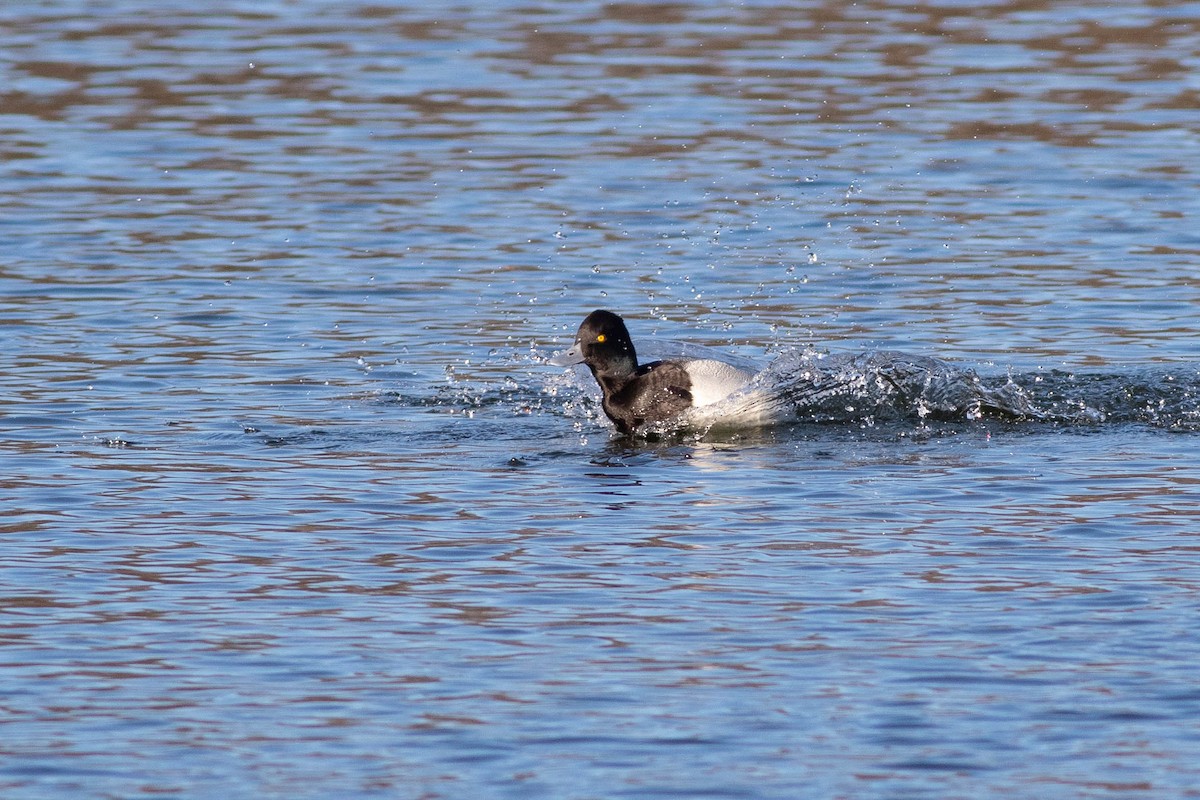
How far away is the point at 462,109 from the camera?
21484mm

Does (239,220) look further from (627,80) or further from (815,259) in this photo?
(627,80)

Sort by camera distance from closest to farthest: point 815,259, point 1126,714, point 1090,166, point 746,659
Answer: point 1126,714
point 746,659
point 815,259
point 1090,166

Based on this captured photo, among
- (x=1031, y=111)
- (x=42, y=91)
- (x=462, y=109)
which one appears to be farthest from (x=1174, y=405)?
(x=42, y=91)

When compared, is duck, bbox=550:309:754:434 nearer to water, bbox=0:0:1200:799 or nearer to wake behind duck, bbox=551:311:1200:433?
wake behind duck, bbox=551:311:1200:433

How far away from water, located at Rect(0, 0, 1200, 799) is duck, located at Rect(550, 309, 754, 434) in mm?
193

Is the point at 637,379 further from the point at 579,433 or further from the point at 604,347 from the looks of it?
the point at 579,433

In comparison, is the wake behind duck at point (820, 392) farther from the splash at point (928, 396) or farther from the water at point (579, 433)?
the water at point (579, 433)

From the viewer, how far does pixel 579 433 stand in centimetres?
1170

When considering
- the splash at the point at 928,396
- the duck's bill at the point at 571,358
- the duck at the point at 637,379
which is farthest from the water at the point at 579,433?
the duck's bill at the point at 571,358

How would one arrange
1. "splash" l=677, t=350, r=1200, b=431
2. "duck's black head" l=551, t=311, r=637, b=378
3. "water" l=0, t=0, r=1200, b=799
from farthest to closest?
"duck's black head" l=551, t=311, r=637, b=378
"splash" l=677, t=350, r=1200, b=431
"water" l=0, t=0, r=1200, b=799

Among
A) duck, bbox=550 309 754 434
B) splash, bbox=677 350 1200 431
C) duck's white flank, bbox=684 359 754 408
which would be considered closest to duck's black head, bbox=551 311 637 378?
duck, bbox=550 309 754 434

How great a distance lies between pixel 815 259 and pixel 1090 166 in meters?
3.94

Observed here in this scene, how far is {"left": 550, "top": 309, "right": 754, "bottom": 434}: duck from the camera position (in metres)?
11.6

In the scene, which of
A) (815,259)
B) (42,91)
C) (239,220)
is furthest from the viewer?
(42,91)
